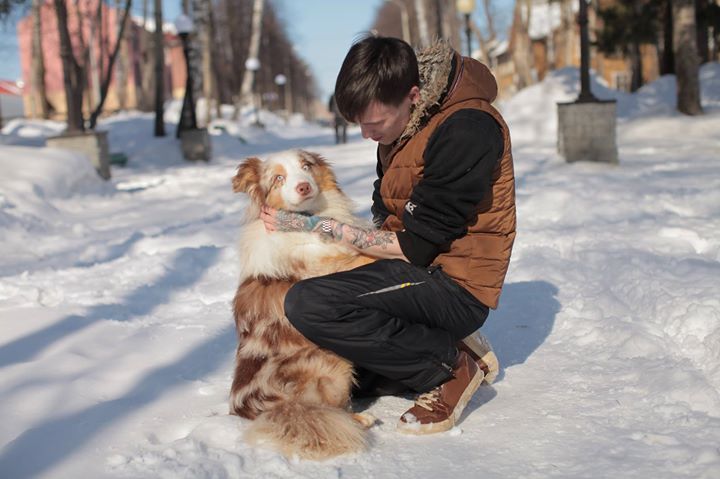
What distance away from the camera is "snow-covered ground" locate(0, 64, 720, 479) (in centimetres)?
255

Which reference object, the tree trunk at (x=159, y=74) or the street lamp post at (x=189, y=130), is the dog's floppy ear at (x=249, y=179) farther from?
the tree trunk at (x=159, y=74)

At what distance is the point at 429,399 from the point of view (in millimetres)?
2896

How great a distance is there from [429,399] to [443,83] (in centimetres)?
129

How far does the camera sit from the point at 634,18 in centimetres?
1917

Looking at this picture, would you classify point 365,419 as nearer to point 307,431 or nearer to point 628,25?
point 307,431

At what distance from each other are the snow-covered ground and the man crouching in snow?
0.31m

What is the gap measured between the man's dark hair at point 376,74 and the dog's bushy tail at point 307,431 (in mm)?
1168

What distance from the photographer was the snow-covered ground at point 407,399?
255 cm

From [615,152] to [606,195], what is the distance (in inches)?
138

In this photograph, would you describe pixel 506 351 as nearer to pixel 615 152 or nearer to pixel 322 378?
pixel 322 378

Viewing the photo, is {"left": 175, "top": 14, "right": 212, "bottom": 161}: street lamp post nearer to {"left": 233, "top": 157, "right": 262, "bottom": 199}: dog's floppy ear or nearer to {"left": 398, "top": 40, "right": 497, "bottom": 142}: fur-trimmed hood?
{"left": 233, "top": 157, "right": 262, "bottom": 199}: dog's floppy ear

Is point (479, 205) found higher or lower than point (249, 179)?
lower

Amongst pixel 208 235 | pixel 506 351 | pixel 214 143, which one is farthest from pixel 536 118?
pixel 506 351

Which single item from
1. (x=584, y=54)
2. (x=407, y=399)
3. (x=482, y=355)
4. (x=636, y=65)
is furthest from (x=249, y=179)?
(x=636, y=65)
